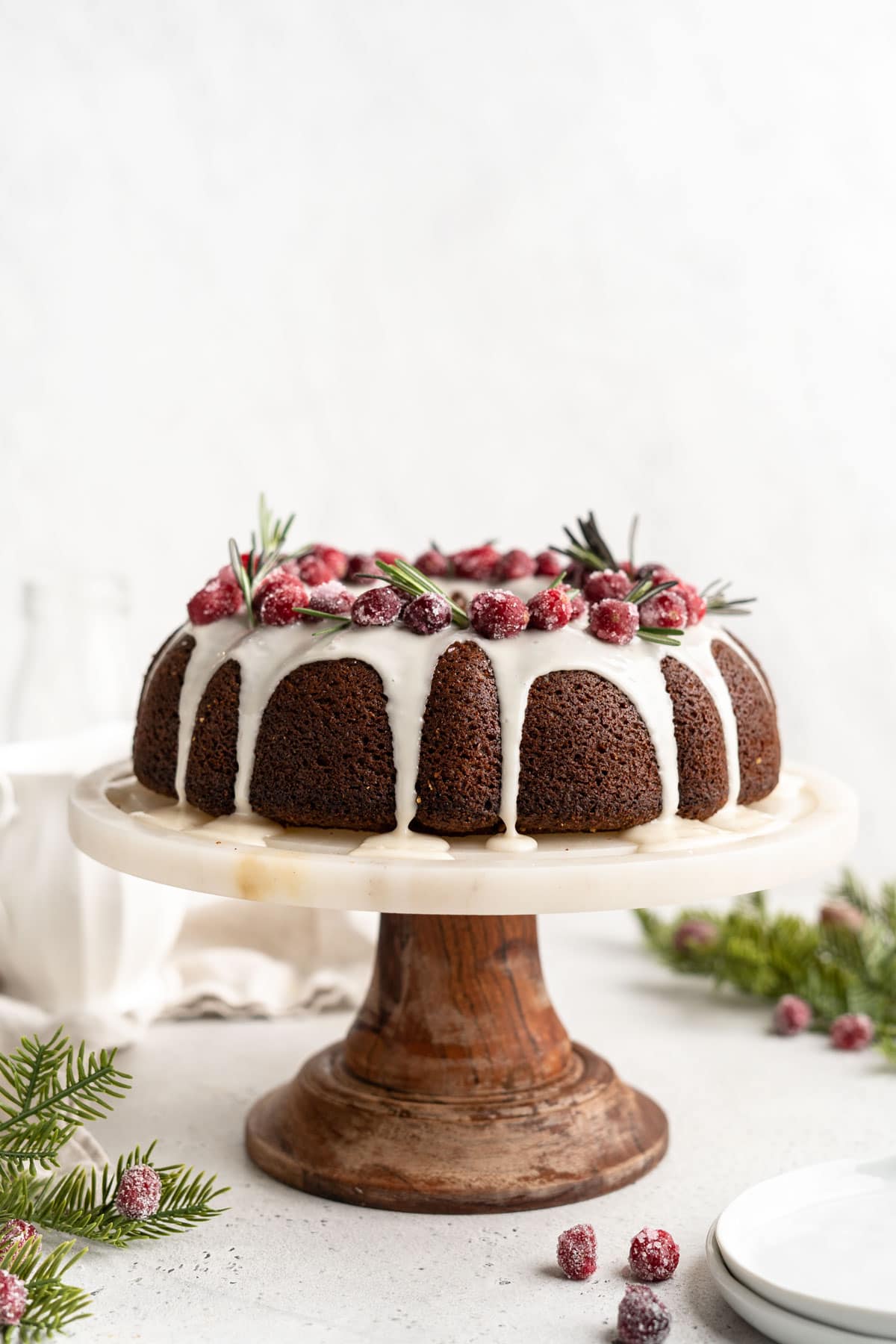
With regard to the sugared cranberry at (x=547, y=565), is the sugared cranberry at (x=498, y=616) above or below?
below

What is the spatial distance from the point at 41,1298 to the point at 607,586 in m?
0.85

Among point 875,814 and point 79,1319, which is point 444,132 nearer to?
point 875,814

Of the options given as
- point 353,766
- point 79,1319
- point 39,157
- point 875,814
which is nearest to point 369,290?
point 39,157

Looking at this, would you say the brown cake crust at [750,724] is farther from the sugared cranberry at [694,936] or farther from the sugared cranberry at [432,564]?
the sugared cranberry at [694,936]

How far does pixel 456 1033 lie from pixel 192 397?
1.58m

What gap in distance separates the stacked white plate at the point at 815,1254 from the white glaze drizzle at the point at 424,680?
0.36 m

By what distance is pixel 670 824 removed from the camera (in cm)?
144

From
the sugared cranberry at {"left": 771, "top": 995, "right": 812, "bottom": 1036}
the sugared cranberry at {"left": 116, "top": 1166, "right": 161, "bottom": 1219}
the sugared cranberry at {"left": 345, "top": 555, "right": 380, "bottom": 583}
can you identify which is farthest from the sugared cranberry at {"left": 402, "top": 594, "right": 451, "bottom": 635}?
the sugared cranberry at {"left": 771, "top": 995, "right": 812, "bottom": 1036}

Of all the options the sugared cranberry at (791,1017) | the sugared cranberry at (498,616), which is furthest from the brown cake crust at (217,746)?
the sugared cranberry at (791,1017)

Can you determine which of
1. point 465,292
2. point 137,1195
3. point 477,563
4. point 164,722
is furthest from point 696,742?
point 465,292

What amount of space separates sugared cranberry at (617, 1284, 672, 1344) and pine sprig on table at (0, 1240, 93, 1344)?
1.42 ft

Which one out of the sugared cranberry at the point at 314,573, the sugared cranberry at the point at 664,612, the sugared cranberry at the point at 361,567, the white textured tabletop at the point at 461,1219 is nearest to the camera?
the white textured tabletop at the point at 461,1219

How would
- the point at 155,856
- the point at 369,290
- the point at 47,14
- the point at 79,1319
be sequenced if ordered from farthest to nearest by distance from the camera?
the point at 369,290, the point at 47,14, the point at 155,856, the point at 79,1319

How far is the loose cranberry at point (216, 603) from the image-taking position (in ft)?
5.13
